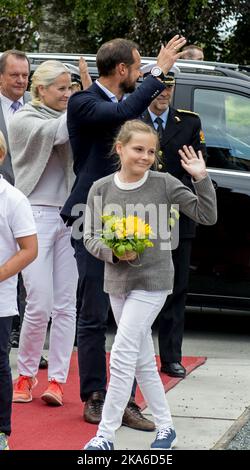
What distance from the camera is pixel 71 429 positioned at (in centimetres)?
677

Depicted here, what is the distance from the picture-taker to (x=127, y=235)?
19.9 feet

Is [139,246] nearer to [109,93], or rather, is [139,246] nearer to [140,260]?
[140,260]

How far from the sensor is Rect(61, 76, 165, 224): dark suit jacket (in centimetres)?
664

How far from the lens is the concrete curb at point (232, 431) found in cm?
635

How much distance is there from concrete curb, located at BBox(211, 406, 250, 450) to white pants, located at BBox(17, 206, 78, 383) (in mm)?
1136

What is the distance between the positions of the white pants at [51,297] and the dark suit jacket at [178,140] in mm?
1055

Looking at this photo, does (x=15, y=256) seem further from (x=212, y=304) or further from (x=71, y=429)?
(x=212, y=304)

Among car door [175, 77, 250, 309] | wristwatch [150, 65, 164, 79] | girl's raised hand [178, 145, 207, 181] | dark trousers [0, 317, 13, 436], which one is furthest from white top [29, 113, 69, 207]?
car door [175, 77, 250, 309]

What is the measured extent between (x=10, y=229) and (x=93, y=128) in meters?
1.07

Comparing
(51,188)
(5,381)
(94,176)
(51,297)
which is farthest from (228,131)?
(5,381)

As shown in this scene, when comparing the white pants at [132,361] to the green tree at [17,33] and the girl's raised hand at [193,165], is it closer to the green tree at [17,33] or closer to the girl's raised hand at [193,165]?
the girl's raised hand at [193,165]

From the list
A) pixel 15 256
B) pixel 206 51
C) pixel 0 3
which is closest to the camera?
pixel 15 256
